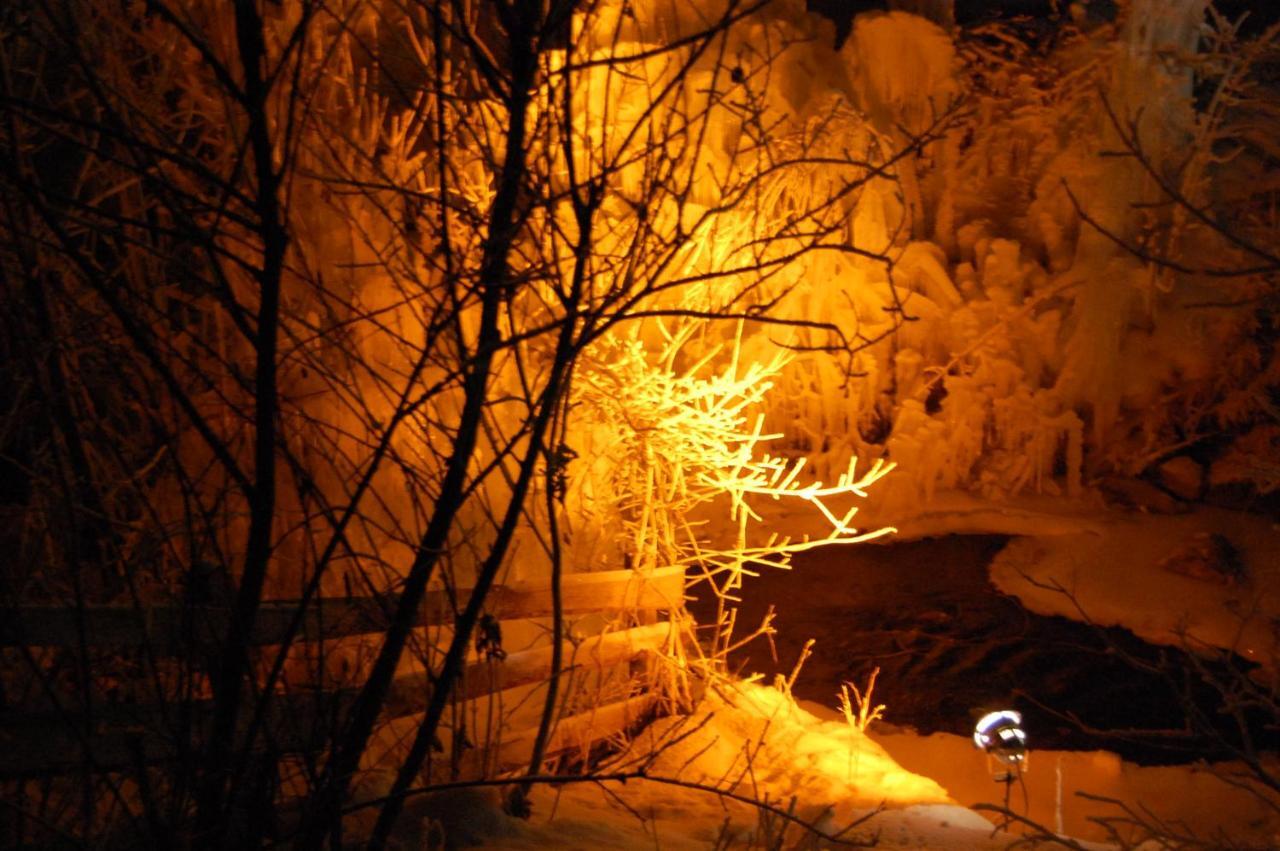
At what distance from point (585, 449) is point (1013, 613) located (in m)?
5.85

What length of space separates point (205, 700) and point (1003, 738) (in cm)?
446

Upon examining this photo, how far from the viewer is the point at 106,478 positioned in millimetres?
4328

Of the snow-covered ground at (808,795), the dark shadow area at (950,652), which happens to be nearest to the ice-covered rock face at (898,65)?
the dark shadow area at (950,652)

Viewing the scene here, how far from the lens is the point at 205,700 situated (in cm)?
323

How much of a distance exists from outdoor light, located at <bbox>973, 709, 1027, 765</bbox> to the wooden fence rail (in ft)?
6.73

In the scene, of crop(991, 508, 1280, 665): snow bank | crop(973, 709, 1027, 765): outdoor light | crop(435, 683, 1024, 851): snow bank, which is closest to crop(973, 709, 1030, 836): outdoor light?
crop(973, 709, 1027, 765): outdoor light

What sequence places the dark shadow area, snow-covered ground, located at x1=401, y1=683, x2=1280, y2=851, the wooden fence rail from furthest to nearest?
the dark shadow area → snow-covered ground, located at x1=401, y1=683, x2=1280, y2=851 → the wooden fence rail

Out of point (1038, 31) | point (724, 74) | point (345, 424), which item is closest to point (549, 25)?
point (345, 424)

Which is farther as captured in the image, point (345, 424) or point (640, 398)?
point (640, 398)

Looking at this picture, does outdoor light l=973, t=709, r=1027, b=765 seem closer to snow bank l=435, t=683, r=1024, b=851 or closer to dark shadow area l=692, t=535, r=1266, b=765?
snow bank l=435, t=683, r=1024, b=851

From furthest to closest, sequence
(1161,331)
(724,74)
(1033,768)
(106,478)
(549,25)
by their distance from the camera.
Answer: (1161,331)
(724,74)
(1033,768)
(106,478)
(549,25)

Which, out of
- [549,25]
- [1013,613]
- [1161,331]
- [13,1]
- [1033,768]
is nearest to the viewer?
[549,25]

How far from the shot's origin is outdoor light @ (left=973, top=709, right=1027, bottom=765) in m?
6.14

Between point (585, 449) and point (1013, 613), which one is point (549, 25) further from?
point (1013, 613)
